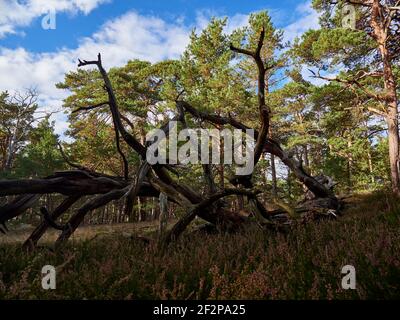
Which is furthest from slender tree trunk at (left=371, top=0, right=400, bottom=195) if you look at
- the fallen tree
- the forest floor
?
the forest floor

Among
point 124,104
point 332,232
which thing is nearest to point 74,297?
point 332,232

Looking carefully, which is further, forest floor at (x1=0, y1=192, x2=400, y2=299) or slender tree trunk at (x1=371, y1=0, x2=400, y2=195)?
slender tree trunk at (x1=371, y1=0, x2=400, y2=195)

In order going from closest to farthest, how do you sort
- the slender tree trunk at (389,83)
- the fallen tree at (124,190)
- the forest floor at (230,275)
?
1. the forest floor at (230,275)
2. the fallen tree at (124,190)
3. the slender tree trunk at (389,83)

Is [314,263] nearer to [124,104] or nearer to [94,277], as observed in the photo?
[94,277]

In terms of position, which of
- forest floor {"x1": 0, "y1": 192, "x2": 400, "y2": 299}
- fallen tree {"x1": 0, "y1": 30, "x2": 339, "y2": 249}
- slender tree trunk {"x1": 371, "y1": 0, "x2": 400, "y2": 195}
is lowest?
forest floor {"x1": 0, "y1": 192, "x2": 400, "y2": 299}

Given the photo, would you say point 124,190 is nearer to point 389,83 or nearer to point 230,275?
point 230,275

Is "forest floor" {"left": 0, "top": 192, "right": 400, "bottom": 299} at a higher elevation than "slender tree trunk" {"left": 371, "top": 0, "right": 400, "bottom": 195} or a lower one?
lower

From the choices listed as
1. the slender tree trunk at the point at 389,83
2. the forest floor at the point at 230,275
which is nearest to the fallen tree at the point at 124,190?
the forest floor at the point at 230,275

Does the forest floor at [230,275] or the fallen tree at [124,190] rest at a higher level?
the fallen tree at [124,190]

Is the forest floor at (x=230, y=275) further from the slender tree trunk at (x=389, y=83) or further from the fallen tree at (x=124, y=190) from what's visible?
the slender tree trunk at (x=389, y=83)

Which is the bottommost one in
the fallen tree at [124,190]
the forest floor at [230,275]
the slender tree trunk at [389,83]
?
the forest floor at [230,275]

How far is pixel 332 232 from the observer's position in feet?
17.5

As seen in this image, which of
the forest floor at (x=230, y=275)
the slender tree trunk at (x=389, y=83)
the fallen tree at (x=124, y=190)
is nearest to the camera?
the forest floor at (x=230, y=275)

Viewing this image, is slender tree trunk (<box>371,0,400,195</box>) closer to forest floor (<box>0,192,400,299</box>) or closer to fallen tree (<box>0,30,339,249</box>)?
fallen tree (<box>0,30,339,249</box>)
